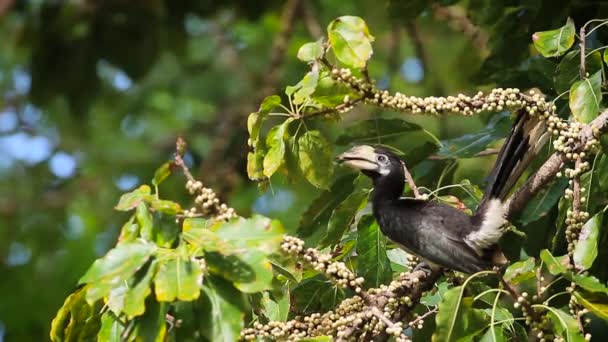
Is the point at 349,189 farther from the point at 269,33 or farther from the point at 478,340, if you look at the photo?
the point at 269,33

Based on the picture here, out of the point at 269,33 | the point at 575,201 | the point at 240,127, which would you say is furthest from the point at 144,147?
the point at 575,201

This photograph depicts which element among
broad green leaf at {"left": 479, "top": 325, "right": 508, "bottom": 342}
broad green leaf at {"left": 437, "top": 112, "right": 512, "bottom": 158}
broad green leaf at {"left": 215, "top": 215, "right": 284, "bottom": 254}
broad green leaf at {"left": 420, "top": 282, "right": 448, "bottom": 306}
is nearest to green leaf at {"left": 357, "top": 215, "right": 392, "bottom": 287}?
broad green leaf at {"left": 420, "top": 282, "right": 448, "bottom": 306}

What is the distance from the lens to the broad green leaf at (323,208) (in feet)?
13.9

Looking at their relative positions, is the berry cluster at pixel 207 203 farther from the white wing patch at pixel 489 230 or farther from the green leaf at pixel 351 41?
the white wing patch at pixel 489 230

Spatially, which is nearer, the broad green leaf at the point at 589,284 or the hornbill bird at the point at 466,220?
the broad green leaf at the point at 589,284

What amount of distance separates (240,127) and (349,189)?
12.3 ft

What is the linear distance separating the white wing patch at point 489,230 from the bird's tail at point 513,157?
54 mm

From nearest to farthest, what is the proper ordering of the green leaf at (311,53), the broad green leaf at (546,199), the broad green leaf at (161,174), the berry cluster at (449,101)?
1. the broad green leaf at (161,174)
2. the berry cluster at (449,101)
3. the green leaf at (311,53)
4. the broad green leaf at (546,199)

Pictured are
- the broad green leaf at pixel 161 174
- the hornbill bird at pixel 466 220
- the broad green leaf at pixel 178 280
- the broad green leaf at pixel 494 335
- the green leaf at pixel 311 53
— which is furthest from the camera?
the hornbill bird at pixel 466 220

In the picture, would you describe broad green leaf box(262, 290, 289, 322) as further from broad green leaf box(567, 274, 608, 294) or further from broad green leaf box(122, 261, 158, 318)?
broad green leaf box(567, 274, 608, 294)

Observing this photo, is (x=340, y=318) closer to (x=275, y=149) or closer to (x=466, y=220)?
(x=275, y=149)

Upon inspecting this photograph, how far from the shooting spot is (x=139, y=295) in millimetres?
2838

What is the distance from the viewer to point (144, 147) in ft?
34.5

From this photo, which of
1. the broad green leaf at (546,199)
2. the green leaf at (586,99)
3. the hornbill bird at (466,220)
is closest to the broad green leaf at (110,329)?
the hornbill bird at (466,220)
